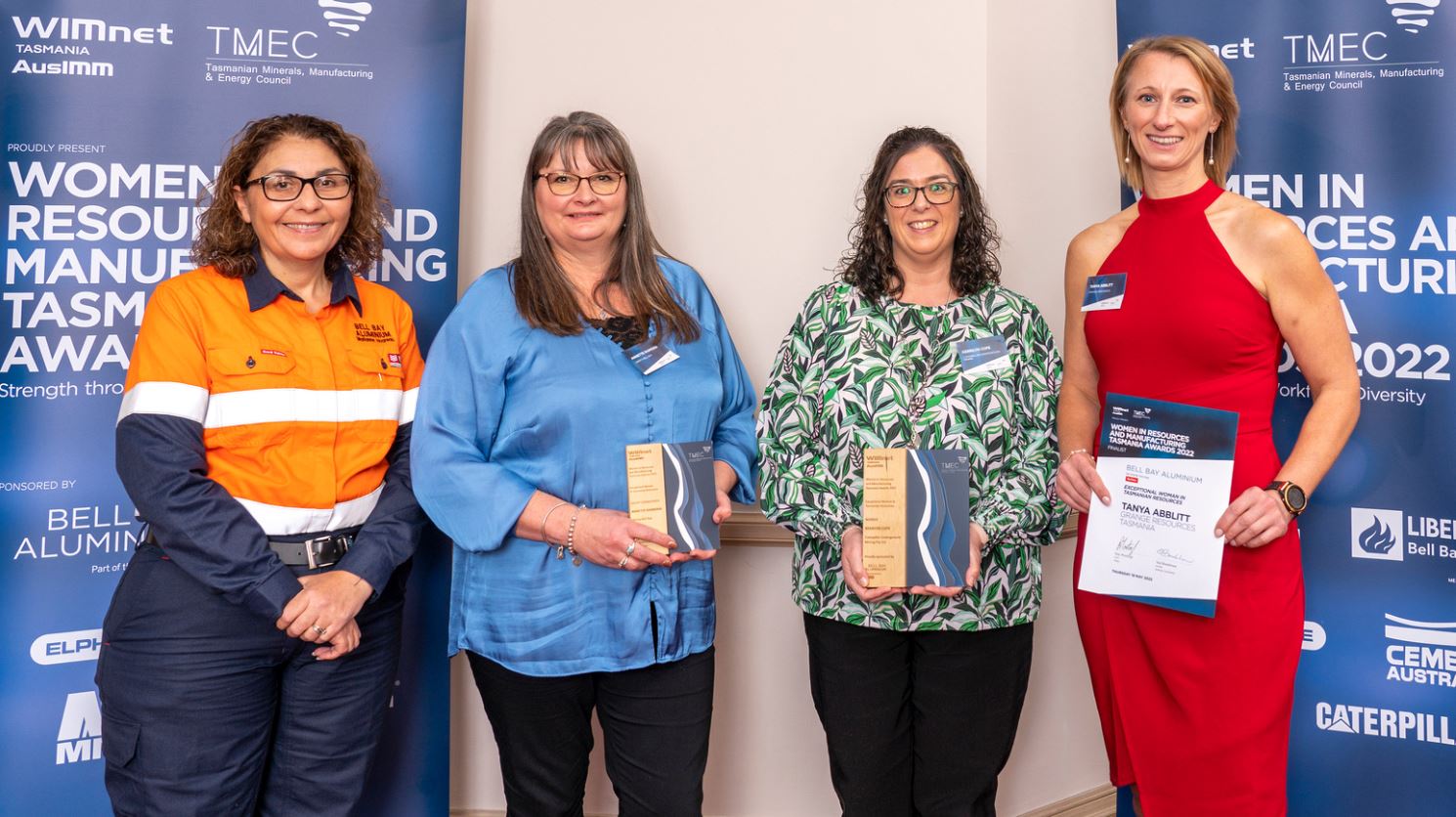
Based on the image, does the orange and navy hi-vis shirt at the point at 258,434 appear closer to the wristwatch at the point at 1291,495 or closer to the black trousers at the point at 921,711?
the black trousers at the point at 921,711

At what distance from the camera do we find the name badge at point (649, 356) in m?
1.91

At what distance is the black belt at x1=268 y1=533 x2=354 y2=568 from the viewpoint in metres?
1.79

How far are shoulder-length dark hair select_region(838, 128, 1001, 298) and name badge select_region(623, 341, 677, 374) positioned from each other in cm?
47

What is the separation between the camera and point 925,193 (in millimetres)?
2033

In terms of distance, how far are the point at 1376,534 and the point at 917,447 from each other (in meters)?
1.37

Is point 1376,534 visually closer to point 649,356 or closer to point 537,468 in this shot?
point 649,356

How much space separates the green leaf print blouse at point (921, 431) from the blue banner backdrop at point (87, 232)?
1401 mm

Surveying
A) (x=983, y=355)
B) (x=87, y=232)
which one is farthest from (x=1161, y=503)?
(x=87, y=232)

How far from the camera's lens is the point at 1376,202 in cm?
239

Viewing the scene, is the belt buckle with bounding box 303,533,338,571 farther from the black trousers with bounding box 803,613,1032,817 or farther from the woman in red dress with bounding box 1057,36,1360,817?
the woman in red dress with bounding box 1057,36,1360,817

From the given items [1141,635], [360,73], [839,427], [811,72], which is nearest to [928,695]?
[1141,635]

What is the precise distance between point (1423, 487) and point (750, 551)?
1.74 metres

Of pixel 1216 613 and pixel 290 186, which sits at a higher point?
pixel 290 186
